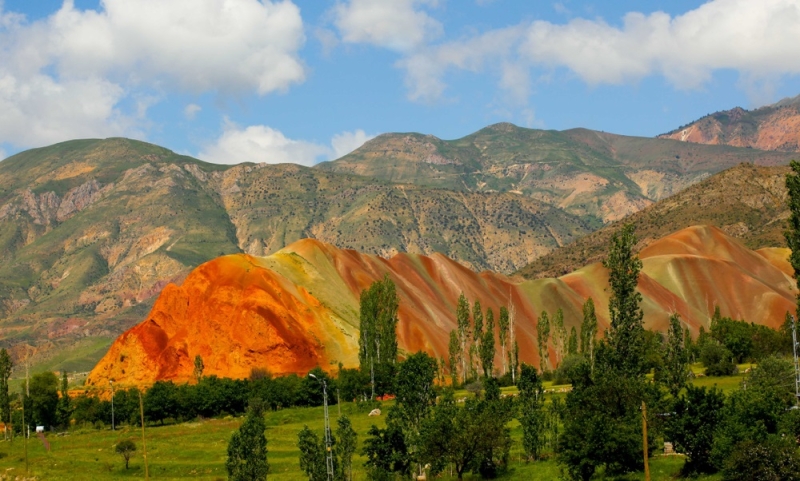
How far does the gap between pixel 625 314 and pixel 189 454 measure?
42.7 meters

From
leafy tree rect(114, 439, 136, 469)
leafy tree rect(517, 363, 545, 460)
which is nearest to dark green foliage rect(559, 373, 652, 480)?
leafy tree rect(517, 363, 545, 460)

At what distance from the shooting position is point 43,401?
133250 millimetres

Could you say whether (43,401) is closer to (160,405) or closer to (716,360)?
Answer: (160,405)

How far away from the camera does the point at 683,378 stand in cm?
7738

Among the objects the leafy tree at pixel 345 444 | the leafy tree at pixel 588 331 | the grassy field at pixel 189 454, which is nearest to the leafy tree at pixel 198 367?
the grassy field at pixel 189 454

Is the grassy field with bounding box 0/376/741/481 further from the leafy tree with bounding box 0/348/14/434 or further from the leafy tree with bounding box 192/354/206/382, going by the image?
the leafy tree with bounding box 192/354/206/382

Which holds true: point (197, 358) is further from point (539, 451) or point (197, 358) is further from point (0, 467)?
point (539, 451)

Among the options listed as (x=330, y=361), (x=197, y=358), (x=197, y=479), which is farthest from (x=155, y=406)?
(x=197, y=479)

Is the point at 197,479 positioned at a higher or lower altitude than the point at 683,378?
lower

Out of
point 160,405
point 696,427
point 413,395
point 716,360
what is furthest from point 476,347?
point 696,427

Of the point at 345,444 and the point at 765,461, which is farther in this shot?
the point at 345,444

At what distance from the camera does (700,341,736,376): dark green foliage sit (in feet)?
375

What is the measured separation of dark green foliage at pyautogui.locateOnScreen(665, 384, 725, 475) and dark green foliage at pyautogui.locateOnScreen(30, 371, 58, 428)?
324 ft

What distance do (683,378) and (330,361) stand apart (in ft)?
281
